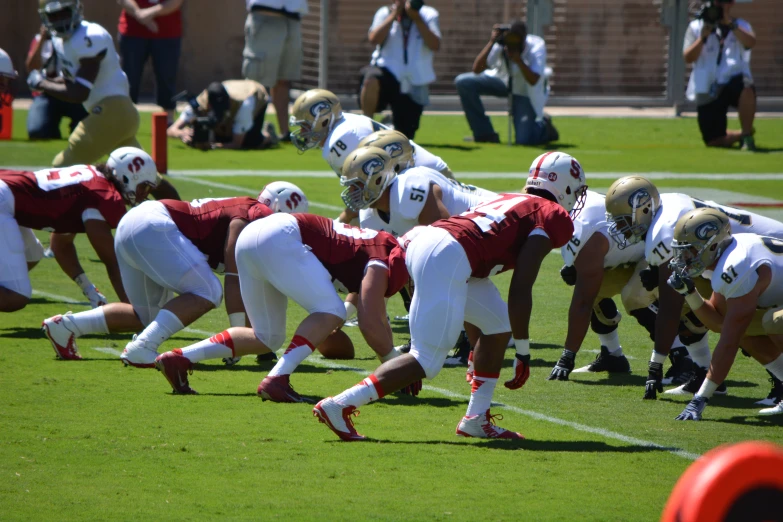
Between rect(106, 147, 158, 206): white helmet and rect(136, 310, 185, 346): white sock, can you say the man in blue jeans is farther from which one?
rect(136, 310, 185, 346): white sock

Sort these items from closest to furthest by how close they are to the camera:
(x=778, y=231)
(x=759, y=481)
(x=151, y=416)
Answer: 1. (x=759, y=481)
2. (x=151, y=416)
3. (x=778, y=231)

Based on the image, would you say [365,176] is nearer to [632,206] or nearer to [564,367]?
[632,206]

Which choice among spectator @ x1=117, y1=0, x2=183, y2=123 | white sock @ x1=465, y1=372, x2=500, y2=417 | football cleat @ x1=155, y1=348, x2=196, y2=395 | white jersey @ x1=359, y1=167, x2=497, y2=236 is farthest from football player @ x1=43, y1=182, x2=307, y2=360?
spectator @ x1=117, y1=0, x2=183, y2=123

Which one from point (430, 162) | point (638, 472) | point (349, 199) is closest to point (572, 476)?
point (638, 472)

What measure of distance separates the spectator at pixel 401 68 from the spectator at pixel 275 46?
46.8 inches

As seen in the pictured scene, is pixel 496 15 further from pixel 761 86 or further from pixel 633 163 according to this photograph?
pixel 633 163

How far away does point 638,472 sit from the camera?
535 centimetres

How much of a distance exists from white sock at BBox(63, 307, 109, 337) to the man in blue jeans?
11470 mm

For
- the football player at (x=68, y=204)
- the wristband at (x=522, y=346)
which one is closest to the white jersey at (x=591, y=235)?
the wristband at (x=522, y=346)

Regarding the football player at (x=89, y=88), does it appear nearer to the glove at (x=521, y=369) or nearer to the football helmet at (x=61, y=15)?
the football helmet at (x=61, y=15)

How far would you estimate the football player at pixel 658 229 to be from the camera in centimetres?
673

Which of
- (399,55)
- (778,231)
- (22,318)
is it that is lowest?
(22,318)

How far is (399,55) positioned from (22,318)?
10.2 meters

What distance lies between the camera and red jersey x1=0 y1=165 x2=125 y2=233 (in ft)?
26.7
